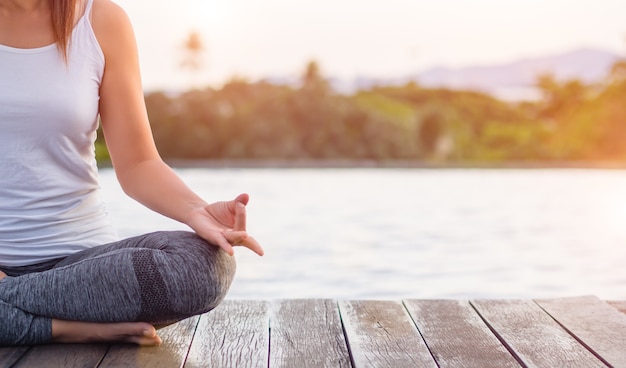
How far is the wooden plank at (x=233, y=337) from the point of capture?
1.55 meters

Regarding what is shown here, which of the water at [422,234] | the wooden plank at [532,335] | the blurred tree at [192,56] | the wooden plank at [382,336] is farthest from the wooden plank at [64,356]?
the blurred tree at [192,56]

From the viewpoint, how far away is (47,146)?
1.63 m

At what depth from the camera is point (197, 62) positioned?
2598 cm

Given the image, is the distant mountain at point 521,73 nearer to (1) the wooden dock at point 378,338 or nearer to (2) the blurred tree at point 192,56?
(2) the blurred tree at point 192,56

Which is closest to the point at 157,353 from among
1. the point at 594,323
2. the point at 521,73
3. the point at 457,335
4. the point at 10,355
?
the point at 10,355

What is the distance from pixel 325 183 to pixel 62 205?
9.60m

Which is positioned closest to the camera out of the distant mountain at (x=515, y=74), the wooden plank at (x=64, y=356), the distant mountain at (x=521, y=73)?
the wooden plank at (x=64, y=356)

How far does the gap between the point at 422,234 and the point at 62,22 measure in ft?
16.5

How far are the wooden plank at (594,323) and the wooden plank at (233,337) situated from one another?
2.24 ft

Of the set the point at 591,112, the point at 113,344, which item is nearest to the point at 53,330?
the point at 113,344

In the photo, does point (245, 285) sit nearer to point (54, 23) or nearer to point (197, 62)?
point (54, 23)

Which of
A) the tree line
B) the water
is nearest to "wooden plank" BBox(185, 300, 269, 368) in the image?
the water

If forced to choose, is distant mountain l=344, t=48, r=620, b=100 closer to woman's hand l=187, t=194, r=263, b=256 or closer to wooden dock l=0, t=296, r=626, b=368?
wooden dock l=0, t=296, r=626, b=368

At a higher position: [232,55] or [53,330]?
[232,55]
